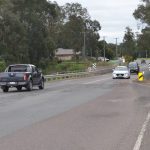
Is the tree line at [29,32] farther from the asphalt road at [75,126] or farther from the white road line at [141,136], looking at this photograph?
the white road line at [141,136]

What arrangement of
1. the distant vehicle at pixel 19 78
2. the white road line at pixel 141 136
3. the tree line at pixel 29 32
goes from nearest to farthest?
the white road line at pixel 141 136 → the distant vehicle at pixel 19 78 → the tree line at pixel 29 32

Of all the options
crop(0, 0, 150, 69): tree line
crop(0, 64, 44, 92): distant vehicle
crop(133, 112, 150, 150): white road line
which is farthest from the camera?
crop(0, 0, 150, 69): tree line

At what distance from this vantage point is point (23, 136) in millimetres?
13031

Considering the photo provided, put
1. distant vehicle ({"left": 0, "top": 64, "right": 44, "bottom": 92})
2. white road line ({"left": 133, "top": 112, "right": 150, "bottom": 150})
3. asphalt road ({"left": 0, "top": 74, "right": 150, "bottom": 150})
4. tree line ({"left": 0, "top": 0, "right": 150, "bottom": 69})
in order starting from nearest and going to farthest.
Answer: white road line ({"left": 133, "top": 112, "right": 150, "bottom": 150})
asphalt road ({"left": 0, "top": 74, "right": 150, "bottom": 150})
distant vehicle ({"left": 0, "top": 64, "right": 44, "bottom": 92})
tree line ({"left": 0, "top": 0, "right": 150, "bottom": 69})

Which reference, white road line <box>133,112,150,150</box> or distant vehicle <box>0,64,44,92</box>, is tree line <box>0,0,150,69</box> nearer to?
distant vehicle <box>0,64,44,92</box>

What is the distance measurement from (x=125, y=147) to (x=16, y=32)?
74.2 m

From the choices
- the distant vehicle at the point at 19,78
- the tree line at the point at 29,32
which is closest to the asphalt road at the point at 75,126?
the distant vehicle at the point at 19,78

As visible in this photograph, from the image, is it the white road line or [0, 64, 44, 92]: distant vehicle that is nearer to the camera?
the white road line

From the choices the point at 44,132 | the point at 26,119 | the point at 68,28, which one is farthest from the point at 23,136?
the point at 68,28

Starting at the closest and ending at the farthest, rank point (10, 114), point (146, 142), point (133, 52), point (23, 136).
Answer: point (146, 142), point (23, 136), point (10, 114), point (133, 52)

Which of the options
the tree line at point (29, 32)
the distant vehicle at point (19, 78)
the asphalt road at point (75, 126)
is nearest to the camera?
the asphalt road at point (75, 126)

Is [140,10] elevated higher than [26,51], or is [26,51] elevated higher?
[140,10]

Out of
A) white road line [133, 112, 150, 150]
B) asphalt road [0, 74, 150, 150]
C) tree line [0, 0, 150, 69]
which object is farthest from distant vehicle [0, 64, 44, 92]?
tree line [0, 0, 150, 69]

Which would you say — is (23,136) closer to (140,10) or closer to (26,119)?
(26,119)
